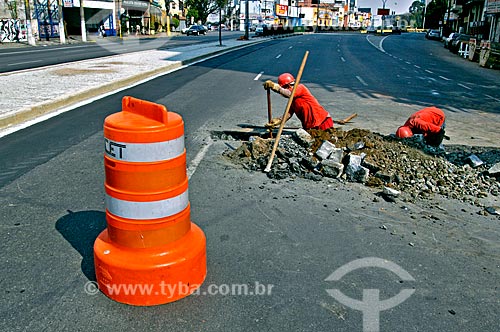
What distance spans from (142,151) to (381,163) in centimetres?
390

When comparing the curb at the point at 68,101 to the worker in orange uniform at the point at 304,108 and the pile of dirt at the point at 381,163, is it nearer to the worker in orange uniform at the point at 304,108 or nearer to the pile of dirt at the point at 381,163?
the pile of dirt at the point at 381,163

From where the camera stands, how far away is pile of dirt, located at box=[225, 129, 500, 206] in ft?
18.6

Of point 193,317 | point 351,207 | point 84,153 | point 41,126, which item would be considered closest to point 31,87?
point 41,126

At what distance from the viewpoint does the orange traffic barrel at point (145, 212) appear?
302cm

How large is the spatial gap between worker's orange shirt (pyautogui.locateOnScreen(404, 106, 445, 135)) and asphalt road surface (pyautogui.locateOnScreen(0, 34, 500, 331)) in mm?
2283

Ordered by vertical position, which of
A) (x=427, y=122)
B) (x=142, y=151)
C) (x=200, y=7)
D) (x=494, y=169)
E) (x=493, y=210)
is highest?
(x=200, y=7)

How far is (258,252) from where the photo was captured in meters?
Result: 3.89

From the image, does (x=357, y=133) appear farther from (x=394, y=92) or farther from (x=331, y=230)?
(x=394, y=92)

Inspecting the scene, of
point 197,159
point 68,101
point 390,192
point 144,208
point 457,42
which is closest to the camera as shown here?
point 144,208

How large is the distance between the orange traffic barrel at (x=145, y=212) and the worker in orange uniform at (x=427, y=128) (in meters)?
4.99

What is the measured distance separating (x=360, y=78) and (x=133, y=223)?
1575 centimetres

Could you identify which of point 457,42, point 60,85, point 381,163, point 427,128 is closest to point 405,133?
point 427,128

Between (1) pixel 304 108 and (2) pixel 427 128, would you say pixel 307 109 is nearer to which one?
(1) pixel 304 108

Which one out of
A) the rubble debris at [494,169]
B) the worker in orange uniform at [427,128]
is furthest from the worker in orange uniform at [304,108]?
the rubble debris at [494,169]
